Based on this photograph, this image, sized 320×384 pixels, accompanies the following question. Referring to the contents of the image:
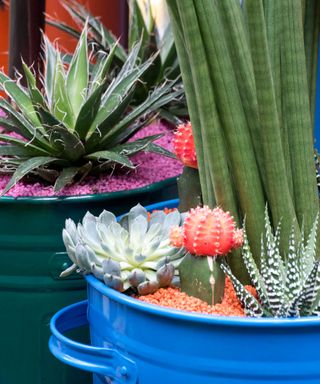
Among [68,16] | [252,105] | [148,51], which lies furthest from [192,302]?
[68,16]

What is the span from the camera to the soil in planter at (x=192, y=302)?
130cm

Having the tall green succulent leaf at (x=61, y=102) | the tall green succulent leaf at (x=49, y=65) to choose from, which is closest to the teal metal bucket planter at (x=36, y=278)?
the tall green succulent leaf at (x=61, y=102)

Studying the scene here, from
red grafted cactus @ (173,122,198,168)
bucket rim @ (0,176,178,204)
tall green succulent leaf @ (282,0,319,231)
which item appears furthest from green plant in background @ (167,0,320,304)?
bucket rim @ (0,176,178,204)

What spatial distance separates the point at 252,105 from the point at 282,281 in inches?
11.2

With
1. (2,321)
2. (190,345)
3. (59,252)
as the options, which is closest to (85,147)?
(59,252)

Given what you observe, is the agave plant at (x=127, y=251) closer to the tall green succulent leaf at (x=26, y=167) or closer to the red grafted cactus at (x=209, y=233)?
the red grafted cactus at (x=209, y=233)

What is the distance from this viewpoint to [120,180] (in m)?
1.83

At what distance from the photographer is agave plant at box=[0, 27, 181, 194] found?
1749 mm

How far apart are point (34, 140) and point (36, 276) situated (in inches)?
11.0

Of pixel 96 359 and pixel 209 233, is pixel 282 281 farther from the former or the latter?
pixel 96 359

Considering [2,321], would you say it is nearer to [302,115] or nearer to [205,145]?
[205,145]

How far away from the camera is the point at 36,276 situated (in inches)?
68.5

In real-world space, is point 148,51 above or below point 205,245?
above

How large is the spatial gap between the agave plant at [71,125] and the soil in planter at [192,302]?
1.41 feet
